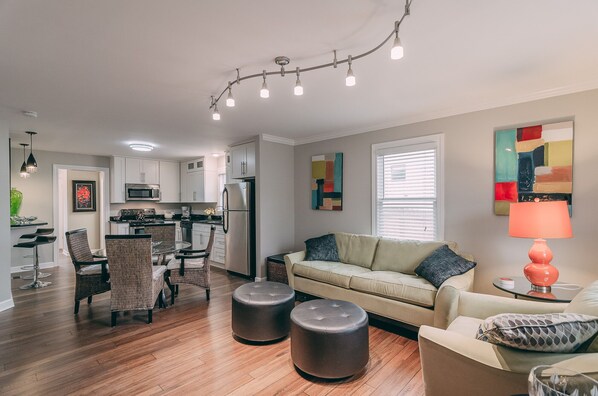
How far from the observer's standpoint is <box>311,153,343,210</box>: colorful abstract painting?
4.64m

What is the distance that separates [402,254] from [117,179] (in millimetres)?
6253

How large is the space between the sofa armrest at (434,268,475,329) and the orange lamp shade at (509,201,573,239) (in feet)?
2.28

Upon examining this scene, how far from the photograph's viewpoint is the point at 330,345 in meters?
2.19

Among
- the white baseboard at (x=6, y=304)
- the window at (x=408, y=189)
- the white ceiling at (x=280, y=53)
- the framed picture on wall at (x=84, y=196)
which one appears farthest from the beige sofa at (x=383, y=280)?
the framed picture on wall at (x=84, y=196)

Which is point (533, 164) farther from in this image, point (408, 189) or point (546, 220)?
point (408, 189)

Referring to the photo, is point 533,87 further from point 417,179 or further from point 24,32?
point 24,32

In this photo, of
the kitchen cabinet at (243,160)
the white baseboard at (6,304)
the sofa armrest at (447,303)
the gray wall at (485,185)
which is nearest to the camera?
the sofa armrest at (447,303)

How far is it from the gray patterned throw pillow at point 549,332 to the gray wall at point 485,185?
1.96 meters

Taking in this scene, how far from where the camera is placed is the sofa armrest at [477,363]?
1294mm

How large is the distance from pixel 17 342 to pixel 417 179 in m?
4.67

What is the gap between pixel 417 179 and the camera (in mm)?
3865

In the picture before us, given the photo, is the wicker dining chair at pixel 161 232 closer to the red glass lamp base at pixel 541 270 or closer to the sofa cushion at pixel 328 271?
the sofa cushion at pixel 328 271

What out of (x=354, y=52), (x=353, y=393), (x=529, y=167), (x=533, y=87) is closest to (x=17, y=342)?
(x=353, y=393)

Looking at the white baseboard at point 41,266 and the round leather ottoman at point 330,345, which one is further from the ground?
the round leather ottoman at point 330,345
